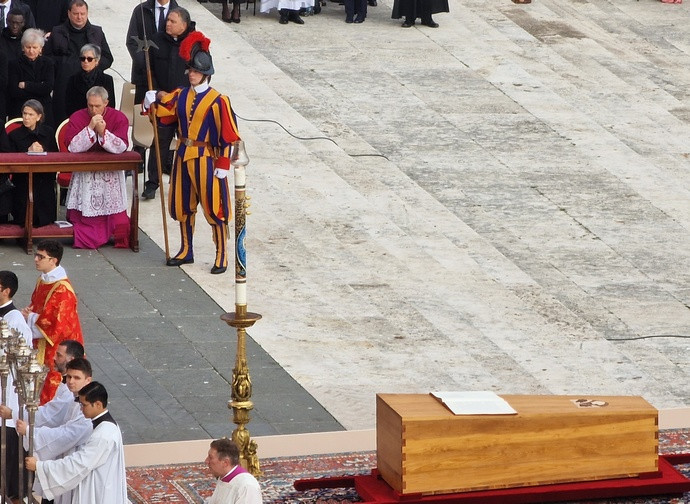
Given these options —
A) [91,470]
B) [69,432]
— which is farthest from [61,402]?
[91,470]

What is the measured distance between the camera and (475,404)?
11.4 m

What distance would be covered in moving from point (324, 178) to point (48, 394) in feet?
21.2

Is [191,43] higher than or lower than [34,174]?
higher

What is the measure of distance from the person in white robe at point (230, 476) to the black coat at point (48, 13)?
9.61 m

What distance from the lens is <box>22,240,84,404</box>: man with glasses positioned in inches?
477

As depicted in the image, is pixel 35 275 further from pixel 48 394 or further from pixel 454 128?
pixel 454 128

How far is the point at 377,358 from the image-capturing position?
47.2 ft

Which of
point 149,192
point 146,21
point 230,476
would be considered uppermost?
point 146,21

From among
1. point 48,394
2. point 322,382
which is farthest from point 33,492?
point 322,382

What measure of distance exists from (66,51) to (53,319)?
219 inches

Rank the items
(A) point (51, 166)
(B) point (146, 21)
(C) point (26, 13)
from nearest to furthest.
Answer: (A) point (51, 166), (C) point (26, 13), (B) point (146, 21)

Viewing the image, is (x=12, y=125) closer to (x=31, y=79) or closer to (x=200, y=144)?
(x=31, y=79)

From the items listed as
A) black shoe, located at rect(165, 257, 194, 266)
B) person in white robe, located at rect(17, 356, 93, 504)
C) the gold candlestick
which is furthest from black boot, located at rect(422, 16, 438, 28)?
person in white robe, located at rect(17, 356, 93, 504)

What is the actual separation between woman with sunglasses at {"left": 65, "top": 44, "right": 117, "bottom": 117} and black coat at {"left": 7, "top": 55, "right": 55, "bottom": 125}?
207 millimetres
